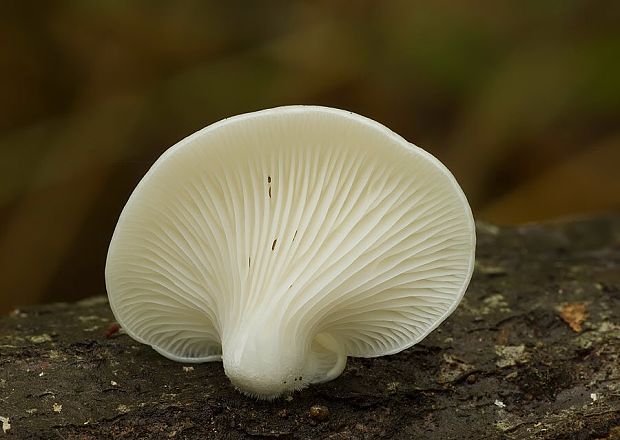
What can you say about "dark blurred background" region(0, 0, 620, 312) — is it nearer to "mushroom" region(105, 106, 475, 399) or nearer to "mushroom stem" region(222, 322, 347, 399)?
"mushroom" region(105, 106, 475, 399)

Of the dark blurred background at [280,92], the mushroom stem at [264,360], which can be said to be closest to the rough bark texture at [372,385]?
the mushroom stem at [264,360]

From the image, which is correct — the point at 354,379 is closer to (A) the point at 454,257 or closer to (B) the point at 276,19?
(A) the point at 454,257

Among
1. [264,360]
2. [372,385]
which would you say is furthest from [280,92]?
[264,360]

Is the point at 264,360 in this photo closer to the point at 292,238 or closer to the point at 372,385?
the point at 292,238

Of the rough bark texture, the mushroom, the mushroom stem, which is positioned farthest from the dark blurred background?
the mushroom stem

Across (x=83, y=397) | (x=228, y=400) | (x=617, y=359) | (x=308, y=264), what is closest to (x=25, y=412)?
(x=83, y=397)
